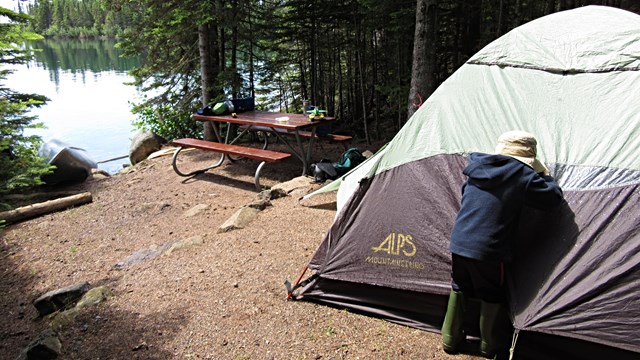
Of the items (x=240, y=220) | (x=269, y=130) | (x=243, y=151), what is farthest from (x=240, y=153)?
(x=240, y=220)

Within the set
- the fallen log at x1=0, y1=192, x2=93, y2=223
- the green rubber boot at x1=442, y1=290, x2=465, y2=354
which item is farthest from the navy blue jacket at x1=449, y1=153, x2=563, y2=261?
the fallen log at x1=0, y1=192, x2=93, y2=223

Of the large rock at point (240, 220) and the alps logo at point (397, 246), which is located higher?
the alps logo at point (397, 246)

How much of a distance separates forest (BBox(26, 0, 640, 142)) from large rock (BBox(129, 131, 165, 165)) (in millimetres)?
502

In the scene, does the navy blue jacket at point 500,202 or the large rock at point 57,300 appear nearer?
the navy blue jacket at point 500,202

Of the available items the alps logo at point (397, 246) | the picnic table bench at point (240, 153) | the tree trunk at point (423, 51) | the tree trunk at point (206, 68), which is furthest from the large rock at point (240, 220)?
the tree trunk at point (206, 68)

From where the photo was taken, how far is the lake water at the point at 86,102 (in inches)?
628

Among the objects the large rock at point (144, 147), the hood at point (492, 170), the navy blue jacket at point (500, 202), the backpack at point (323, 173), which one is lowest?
the large rock at point (144, 147)

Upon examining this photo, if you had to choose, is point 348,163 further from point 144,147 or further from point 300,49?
point 144,147

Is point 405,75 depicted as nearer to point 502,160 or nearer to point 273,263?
point 273,263

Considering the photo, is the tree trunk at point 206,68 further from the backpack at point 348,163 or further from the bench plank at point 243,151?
the backpack at point 348,163

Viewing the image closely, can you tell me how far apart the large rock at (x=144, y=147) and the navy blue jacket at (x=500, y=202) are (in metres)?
10.4

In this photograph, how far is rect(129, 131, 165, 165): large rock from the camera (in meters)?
11.7

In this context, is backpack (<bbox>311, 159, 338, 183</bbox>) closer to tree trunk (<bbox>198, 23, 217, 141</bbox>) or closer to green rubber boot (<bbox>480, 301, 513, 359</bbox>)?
tree trunk (<bbox>198, 23, 217, 141</bbox>)

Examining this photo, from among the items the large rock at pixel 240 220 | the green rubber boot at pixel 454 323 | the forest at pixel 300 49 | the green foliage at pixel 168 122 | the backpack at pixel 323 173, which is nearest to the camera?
the green rubber boot at pixel 454 323
